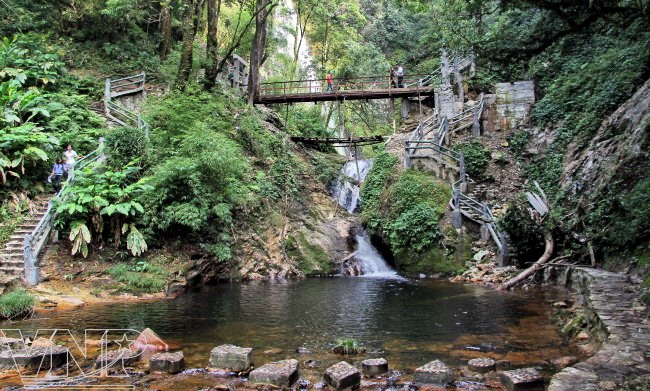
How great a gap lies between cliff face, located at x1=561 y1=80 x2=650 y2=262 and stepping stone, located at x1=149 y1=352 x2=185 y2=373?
9.50m

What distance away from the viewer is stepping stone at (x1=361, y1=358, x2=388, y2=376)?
21.9ft

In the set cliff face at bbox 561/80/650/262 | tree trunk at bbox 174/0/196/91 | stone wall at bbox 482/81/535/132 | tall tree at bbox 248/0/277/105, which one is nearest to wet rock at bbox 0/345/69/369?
cliff face at bbox 561/80/650/262

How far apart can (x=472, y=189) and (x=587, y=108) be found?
5.25 meters

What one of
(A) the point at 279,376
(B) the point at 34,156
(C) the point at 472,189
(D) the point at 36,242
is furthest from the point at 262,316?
(C) the point at 472,189

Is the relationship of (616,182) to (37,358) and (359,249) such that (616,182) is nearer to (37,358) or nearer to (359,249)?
(359,249)

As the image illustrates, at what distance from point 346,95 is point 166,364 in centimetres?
2117

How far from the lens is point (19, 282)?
472 inches

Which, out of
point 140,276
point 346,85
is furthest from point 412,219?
point 346,85

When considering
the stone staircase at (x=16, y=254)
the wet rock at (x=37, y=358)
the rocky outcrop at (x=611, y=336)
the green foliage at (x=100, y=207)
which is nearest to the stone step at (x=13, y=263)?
the stone staircase at (x=16, y=254)

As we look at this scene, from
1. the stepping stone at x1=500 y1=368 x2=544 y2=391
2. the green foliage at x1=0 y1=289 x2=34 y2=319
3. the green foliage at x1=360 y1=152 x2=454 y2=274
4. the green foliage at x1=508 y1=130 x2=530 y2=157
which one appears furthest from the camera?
the green foliage at x1=508 y1=130 x2=530 y2=157

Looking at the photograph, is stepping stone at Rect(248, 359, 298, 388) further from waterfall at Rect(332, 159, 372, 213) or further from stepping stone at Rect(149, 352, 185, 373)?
waterfall at Rect(332, 159, 372, 213)

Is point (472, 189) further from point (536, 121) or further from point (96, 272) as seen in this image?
point (96, 272)

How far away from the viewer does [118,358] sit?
22.0ft

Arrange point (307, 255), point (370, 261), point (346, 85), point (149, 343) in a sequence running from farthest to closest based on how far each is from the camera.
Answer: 1. point (346, 85)
2. point (370, 261)
3. point (307, 255)
4. point (149, 343)
